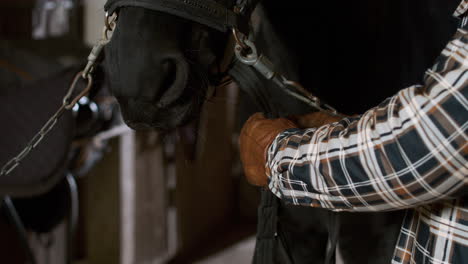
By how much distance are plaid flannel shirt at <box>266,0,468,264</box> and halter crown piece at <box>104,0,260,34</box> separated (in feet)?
0.56

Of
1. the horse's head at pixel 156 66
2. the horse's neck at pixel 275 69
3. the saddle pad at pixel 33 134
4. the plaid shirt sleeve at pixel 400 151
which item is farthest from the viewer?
the saddle pad at pixel 33 134

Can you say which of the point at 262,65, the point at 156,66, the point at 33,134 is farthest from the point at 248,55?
the point at 33,134

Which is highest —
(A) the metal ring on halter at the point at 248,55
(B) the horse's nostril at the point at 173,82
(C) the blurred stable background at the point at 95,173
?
(A) the metal ring on halter at the point at 248,55

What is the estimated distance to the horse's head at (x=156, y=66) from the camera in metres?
0.44

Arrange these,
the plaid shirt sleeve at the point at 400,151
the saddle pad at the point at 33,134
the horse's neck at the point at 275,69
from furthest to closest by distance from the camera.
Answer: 1. the saddle pad at the point at 33,134
2. the horse's neck at the point at 275,69
3. the plaid shirt sleeve at the point at 400,151

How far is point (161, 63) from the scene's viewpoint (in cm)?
45

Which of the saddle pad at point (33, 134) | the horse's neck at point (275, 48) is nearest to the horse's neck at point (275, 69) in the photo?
the horse's neck at point (275, 48)

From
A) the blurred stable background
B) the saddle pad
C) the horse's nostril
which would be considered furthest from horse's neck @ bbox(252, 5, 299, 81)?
the saddle pad

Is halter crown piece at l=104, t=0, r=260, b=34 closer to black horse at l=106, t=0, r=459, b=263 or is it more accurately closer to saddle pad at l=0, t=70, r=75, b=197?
black horse at l=106, t=0, r=459, b=263

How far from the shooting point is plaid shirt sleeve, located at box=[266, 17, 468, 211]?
31 cm

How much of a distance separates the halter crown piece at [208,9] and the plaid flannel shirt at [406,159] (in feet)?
0.56

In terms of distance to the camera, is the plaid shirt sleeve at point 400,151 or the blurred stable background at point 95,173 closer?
the plaid shirt sleeve at point 400,151

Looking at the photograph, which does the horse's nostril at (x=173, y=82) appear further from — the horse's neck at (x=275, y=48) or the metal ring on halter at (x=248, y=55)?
the horse's neck at (x=275, y=48)

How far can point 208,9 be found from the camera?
0.50m
